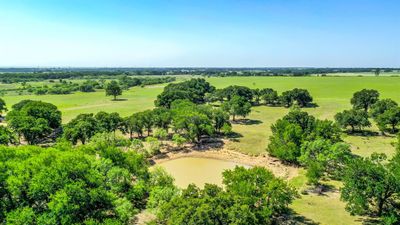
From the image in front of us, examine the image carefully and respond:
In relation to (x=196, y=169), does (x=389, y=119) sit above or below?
above

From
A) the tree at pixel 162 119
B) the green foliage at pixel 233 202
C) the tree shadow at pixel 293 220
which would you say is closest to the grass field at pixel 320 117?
the tree shadow at pixel 293 220

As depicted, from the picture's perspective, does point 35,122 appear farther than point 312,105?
No

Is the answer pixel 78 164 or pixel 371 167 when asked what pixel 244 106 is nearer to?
pixel 371 167

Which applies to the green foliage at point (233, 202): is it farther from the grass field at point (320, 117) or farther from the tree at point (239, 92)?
the tree at point (239, 92)

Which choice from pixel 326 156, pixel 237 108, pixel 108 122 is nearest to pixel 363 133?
pixel 326 156

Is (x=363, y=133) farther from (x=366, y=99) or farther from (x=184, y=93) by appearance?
(x=184, y=93)

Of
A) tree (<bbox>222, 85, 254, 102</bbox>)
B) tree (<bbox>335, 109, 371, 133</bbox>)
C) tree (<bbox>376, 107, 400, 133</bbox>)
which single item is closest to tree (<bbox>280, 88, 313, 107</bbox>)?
tree (<bbox>222, 85, 254, 102</bbox>)
